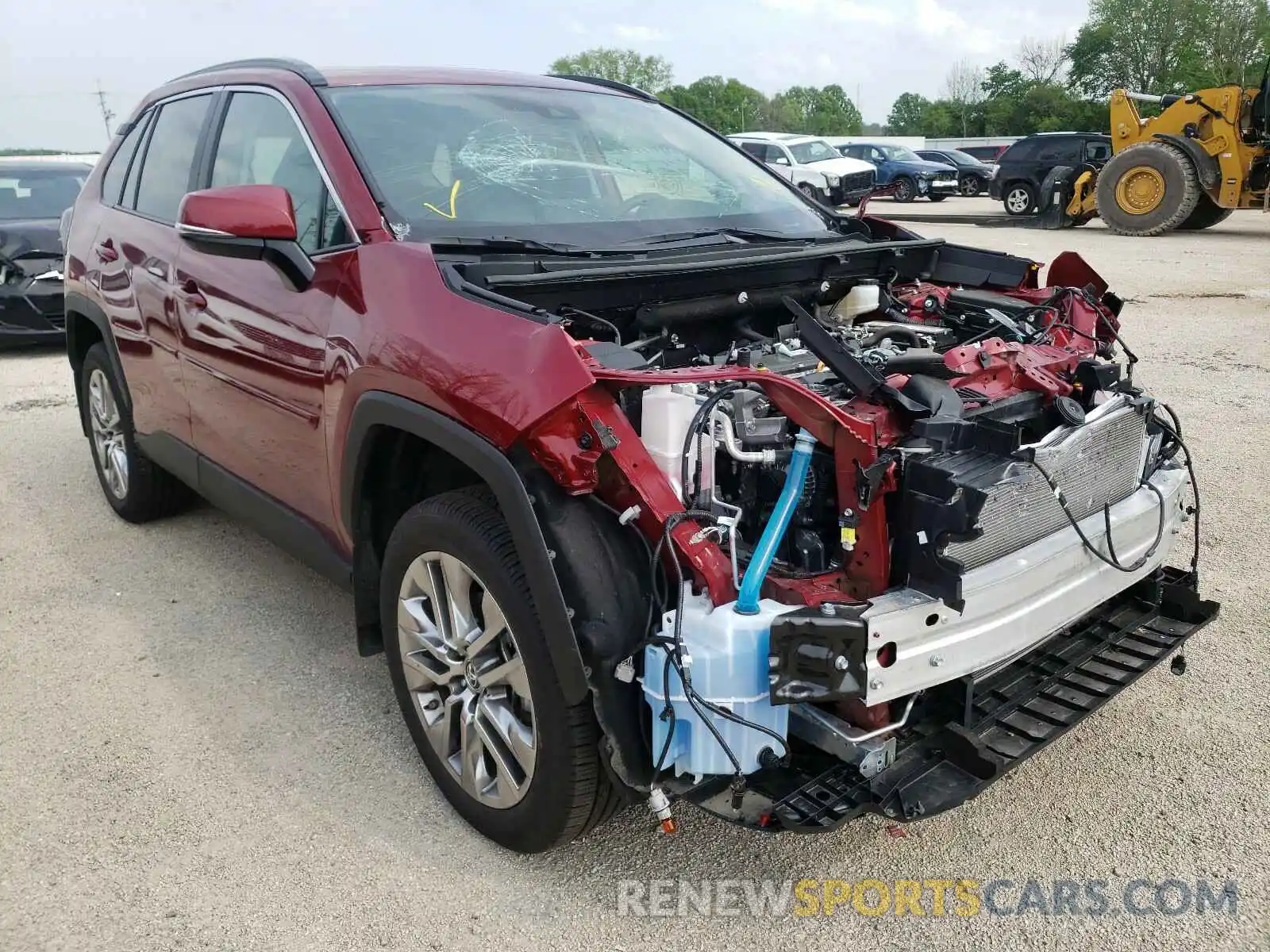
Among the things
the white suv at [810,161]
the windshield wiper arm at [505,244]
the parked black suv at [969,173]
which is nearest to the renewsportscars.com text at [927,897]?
the windshield wiper arm at [505,244]

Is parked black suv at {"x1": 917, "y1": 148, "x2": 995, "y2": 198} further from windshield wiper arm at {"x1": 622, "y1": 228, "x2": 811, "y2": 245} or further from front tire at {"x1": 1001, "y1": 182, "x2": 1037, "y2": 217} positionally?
windshield wiper arm at {"x1": 622, "y1": 228, "x2": 811, "y2": 245}

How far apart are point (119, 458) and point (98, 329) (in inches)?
25.0

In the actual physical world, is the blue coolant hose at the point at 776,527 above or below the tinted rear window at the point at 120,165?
below

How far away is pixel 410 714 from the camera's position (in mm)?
2914

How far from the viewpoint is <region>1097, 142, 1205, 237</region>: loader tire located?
50.8ft

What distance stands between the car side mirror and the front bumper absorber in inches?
73.6

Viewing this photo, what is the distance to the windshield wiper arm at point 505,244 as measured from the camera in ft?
9.38

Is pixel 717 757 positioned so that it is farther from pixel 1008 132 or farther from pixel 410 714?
pixel 1008 132

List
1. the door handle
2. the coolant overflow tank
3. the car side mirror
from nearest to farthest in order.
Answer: the coolant overflow tank < the car side mirror < the door handle

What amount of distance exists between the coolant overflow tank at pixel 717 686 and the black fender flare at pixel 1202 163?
1614 cm

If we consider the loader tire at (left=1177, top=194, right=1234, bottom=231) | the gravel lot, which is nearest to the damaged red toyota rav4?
the gravel lot

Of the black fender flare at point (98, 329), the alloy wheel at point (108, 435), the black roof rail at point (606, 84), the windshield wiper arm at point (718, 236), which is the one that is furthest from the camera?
the alloy wheel at point (108, 435)

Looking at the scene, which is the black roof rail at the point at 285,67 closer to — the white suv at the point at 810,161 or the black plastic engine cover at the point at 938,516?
the black plastic engine cover at the point at 938,516

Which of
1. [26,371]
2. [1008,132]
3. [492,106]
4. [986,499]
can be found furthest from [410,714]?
[1008,132]
